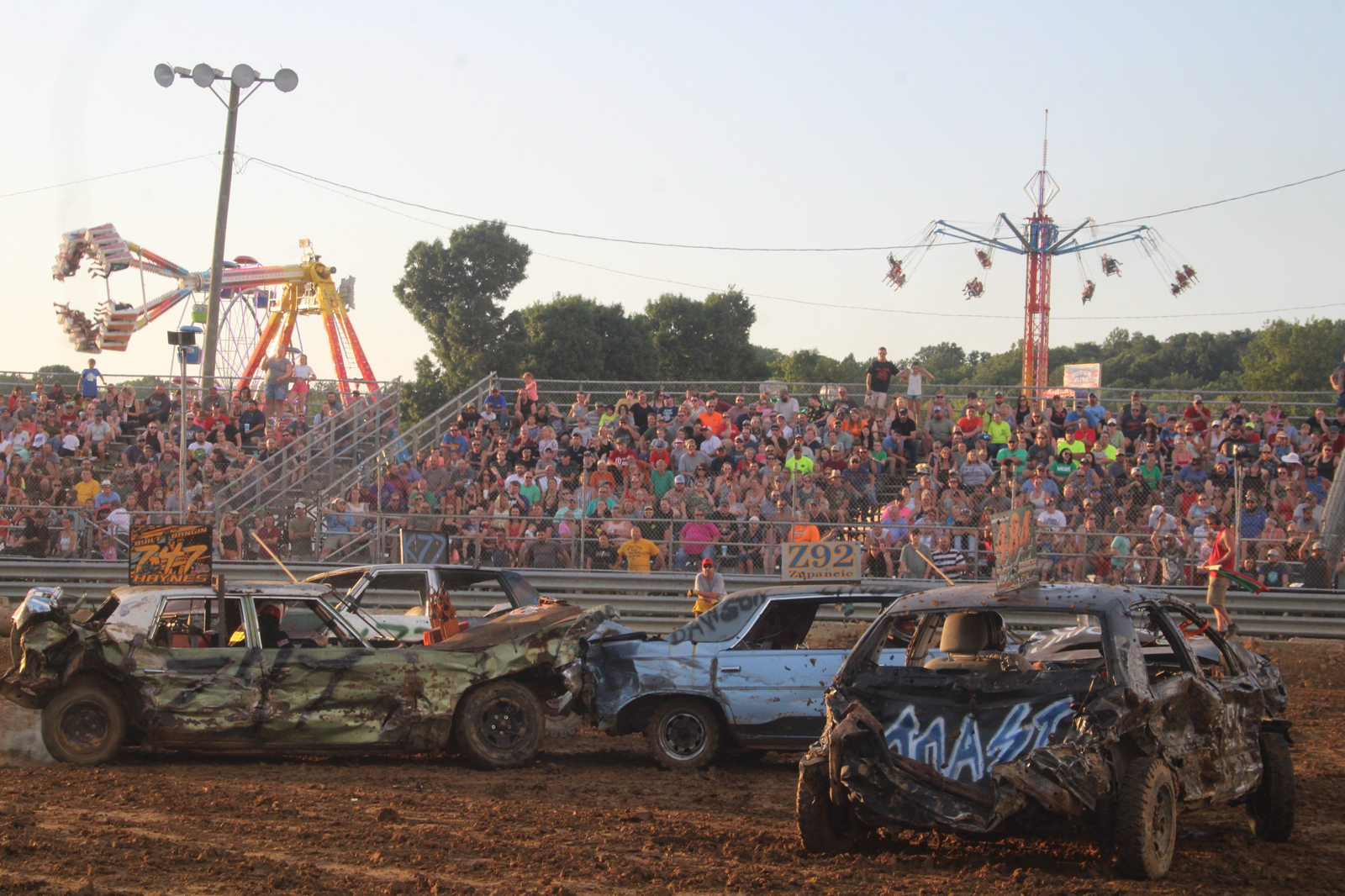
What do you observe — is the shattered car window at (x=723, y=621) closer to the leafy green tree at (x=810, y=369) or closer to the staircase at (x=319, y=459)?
the staircase at (x=319, y=459)

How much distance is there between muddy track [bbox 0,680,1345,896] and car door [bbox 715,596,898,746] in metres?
0.39

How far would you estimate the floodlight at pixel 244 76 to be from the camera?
20.5 metres

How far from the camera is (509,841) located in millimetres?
6938

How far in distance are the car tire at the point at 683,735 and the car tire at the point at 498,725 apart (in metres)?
0.90

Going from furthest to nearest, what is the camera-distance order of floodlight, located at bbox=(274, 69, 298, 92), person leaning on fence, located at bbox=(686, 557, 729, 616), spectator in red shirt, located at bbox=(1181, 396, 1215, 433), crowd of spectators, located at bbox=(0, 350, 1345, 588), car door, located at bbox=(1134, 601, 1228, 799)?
floodlight, located at bbox=(274, 69, 298, 92)
spectator in red shirt, located at bbox=(1181, 396, 1215, 433)
crowd of spectators, located at bbox=(0, 350, 1345, 588)
person leaning on fence, located at bbox=(686, 557, 729, 616)
car door, located at bbox=(1134, 601, 1228, 799)

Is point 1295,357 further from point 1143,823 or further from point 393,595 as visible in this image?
point 1143,823

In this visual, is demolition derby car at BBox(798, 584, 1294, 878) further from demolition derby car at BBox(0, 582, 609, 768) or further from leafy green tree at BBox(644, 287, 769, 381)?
leafy green tree at BBox(644, 287, 769, 381)

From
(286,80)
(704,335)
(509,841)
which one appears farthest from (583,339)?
(509,841)

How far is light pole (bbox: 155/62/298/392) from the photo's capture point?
2062 cm

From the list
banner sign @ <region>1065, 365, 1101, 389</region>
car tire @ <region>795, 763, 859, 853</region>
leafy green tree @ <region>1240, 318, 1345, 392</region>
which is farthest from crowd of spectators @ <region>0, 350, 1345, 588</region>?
leafy green tree @ <region>1240, 318, 1345, 392</region>

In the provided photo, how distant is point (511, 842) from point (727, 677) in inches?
117

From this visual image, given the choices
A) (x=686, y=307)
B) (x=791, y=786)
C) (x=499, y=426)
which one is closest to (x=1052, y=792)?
(x=791, y=786)

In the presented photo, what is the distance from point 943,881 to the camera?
238 inches

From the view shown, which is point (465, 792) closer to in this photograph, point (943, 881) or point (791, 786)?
point (791, 786)
